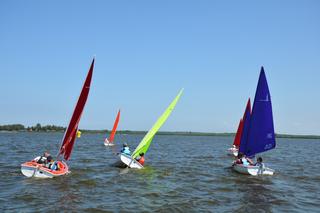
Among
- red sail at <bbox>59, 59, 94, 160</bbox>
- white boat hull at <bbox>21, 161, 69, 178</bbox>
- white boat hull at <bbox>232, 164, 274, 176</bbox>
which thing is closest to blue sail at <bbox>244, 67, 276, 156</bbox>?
white boat hull at <bbox>232, 164, 274, 176</bbox>

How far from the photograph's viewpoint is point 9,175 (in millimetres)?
22406

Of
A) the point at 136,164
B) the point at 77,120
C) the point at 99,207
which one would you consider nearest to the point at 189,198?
the point at 99,207

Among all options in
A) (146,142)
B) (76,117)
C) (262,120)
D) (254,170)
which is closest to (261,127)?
(262,120)

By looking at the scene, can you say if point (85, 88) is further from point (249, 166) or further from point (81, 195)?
point (249, 166)

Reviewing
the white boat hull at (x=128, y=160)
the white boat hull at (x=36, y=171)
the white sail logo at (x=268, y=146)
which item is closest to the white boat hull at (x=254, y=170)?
the white sail logo at (x=268, y=146)

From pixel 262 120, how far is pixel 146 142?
9.06m

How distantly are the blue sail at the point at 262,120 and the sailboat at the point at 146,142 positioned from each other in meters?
7.43

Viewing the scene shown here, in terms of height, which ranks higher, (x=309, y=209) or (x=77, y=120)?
(x=77, y=120)

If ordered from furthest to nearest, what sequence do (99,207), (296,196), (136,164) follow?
(136,164), (296,196), (99,207)

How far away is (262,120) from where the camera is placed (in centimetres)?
2502

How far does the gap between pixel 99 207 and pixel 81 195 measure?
2533 millimetres

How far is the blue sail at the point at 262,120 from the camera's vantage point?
81.3 feet

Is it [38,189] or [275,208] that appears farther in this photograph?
[38,189]

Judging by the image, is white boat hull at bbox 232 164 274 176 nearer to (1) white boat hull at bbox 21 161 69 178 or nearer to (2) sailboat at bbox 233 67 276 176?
(2) sailboat at bbox 233 67 276 176
